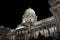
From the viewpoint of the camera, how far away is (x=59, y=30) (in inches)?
174

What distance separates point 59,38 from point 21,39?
8233 millimetres

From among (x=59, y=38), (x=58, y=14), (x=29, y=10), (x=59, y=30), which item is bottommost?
(x=59, y=38)

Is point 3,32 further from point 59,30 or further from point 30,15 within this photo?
point 59,30

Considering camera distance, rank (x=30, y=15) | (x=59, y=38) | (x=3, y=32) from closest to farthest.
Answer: (x=59, y=38) < (x=3, y=32) < (x=30, y=15)

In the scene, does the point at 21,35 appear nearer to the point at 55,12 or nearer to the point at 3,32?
the point at 3,32

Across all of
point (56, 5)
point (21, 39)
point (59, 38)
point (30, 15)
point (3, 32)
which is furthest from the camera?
point (30, 15)

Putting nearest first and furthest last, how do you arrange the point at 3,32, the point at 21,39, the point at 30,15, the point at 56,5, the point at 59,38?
1. the point at 59,38
2. the point at 56,5
3. the point at 21,39
4. the point at 3,32
5. the point at 30,15

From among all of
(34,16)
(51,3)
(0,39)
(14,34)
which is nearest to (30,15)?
(34,16)

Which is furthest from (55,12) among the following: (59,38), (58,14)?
(59,38)

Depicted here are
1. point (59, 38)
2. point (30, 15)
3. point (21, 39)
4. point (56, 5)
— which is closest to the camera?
point (59, 38)

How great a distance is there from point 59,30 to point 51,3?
1272mm

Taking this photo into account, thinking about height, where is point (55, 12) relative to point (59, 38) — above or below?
above

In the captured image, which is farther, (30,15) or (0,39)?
(30,15)

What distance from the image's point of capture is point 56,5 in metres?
4.69
